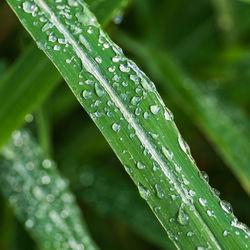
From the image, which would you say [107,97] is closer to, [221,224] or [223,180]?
[221,224]

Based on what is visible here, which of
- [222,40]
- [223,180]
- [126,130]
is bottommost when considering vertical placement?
[223,180]

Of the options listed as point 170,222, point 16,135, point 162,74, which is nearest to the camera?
→ point 170,222

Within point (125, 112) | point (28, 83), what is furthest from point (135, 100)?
point (28, 83)

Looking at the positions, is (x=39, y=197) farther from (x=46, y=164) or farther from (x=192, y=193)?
(x=192, y=193)

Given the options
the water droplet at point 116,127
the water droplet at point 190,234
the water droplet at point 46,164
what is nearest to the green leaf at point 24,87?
the water droplet at point 46,164

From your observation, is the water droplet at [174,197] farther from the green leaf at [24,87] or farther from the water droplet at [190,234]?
the green leaf at [24,87]

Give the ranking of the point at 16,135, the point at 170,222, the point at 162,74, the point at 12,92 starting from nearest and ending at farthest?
the point at 170,222 → the point at 12,92 → the point at 16,135 → the point at 162,74

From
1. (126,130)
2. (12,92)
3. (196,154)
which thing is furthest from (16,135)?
(196,154)
